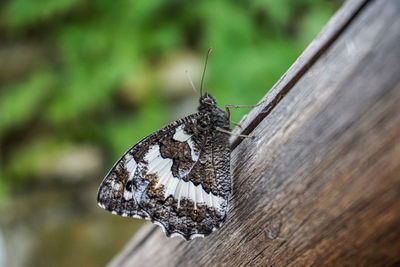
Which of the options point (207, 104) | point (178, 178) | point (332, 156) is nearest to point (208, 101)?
point (207, 104)

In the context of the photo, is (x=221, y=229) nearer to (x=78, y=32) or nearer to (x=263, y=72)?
(x=263, y=72)

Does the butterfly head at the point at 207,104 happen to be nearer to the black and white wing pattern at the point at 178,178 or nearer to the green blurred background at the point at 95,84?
the black and white wing pattern at the point at 178,178

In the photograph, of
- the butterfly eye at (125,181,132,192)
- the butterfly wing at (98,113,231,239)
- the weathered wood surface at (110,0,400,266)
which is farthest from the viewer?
the butterfly eye at (125,181,132,192)

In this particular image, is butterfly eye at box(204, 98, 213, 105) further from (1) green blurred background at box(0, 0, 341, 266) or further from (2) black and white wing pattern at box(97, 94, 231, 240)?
(1) green blurred background at box(0, 0, 341, 266)

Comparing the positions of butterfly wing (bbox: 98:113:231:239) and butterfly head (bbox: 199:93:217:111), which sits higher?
butterfly head (bbox: 199:93:217:111)

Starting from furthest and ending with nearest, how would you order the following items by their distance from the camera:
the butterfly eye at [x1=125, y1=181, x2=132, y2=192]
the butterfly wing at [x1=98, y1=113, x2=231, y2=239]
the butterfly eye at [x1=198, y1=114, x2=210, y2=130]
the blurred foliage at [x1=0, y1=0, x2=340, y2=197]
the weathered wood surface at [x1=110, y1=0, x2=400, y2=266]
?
the blurred foliage at [x1=0, y1=0, x2=340, y2=197] → the butterfly eye at [x1=198, y1=114, x2=210, y2=130] → the butterfly eye at [x1=125, y1=181, x2=132, y2=192] → the butterfly wing at [x1=98, y1=113, x2=231, y2=239] → the weathered wood surface at [x1=110, y1=0, x2=400, y2=266]

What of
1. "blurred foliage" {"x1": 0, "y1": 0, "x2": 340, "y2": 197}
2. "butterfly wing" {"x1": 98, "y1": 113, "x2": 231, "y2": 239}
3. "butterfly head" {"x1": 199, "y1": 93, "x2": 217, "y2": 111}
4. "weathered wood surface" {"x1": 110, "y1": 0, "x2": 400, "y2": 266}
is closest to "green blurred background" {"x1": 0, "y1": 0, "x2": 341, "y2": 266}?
"blurred foliage" {"x1": 0, "y1": 0, "x2": 340, "y2": 197}

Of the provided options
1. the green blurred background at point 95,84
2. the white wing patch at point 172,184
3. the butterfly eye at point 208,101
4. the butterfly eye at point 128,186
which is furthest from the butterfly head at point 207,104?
the green blurred background at point 95,84
